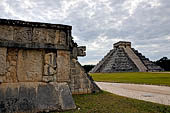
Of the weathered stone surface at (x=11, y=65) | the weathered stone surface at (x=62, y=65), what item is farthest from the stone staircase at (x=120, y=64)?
the weathered stone surface at (x=11, y=65)

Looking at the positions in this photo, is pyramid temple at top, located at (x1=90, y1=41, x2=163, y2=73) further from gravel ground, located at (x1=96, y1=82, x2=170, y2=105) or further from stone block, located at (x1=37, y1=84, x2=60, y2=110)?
stone block, located at (x1=37, y1=84, x2=60, y2=110)

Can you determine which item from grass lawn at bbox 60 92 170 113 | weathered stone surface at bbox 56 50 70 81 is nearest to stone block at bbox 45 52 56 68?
weathered stone surface at bbox 56 50 70 81

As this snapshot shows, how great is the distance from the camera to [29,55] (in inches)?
188

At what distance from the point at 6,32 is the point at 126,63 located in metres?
46.5

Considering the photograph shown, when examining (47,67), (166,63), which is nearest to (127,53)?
(166,63)

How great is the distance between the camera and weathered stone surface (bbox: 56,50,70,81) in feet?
16.5

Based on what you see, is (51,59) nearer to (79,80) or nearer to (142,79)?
(79,80)

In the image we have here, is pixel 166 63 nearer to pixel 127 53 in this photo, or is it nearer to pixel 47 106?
pixel 127 53

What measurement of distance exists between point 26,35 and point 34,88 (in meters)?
1.65

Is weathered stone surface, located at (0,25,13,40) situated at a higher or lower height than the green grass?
higher

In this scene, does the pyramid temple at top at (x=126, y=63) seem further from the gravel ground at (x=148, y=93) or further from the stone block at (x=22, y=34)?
the stone block at (x=22, y=34)

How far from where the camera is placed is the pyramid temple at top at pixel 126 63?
4655 centimetres

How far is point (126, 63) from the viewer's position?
159 feet

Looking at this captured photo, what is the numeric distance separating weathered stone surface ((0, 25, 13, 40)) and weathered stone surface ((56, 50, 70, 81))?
1.52 m
